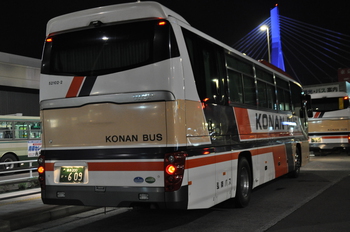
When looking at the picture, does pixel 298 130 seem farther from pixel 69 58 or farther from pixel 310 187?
pixel 69 58

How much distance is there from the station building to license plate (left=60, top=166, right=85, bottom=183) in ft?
71.2

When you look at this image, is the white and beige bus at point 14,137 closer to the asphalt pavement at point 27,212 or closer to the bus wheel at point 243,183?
the asphalt pavement at point 27,212

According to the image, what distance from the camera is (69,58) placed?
268 inches

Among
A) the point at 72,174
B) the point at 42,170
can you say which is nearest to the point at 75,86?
the point at 72,174

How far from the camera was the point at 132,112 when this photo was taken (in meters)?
6.19

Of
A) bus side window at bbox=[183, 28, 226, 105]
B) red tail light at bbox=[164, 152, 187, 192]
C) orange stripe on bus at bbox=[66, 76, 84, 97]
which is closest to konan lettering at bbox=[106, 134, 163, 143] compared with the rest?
red tail light at bbox=[164, 152, 187, 192]

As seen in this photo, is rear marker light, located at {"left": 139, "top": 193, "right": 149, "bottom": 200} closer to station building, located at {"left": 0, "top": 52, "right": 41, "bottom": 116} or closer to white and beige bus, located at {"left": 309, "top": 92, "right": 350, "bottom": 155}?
white and beige bus, located at {"left": 309, "top": 92, "right": 350, "bottom": 155}

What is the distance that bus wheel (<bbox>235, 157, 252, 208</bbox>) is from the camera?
8.23 meters

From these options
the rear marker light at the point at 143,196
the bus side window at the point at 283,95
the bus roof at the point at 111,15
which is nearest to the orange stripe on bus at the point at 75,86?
the bus roof at the point at 111,15

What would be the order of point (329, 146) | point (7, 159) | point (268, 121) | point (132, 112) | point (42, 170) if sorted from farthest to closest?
point (329, 146) < point (7, 159) < point (268, 121) < point (42, 170) < point (132, 112)

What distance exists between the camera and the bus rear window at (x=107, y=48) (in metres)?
6.16

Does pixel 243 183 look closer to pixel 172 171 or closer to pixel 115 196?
pixel 172 171

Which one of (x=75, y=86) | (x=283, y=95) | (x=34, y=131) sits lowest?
(x=34, y=131)

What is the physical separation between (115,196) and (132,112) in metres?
1.31
